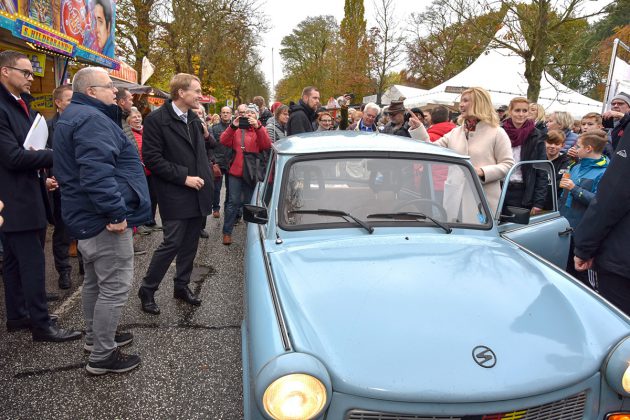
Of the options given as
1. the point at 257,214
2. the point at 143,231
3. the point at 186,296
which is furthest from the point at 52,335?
the point at 143,231

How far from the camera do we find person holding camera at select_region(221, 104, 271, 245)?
5852 mm

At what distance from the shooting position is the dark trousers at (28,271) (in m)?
3.28

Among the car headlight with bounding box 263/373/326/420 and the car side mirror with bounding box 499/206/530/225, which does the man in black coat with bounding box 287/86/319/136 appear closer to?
the car side mirror with bounding box 499/206/530/225

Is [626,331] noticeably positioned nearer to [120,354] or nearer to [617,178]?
[617,178]

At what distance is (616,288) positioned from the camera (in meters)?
2.52

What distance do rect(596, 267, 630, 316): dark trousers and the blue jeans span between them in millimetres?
4558

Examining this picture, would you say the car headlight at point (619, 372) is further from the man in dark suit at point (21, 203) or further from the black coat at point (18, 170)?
the black coat at point (18, 170)

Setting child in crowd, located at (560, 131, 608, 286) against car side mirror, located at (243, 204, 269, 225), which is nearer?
car side mirror, located at (243, 204, 269, 225)

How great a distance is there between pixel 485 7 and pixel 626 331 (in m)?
13.8

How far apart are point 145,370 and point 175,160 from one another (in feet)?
5.83

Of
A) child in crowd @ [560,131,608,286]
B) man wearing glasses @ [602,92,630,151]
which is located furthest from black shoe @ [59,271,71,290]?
man wearing glasses @ [602,92,630,151]

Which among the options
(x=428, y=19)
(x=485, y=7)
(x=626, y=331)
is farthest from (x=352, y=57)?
(x=626, y=331)

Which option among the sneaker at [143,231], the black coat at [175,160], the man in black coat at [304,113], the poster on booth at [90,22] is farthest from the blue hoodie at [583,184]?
the poster on booth at [90,22]

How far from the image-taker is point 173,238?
3.89 metres
